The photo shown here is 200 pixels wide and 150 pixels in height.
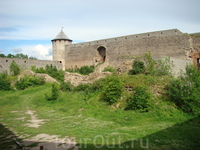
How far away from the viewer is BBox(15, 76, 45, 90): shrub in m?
15.9

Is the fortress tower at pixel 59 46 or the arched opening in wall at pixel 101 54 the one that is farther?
the fortress tower at pixel 59 46

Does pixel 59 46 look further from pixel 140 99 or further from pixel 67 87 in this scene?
pixel 140 99

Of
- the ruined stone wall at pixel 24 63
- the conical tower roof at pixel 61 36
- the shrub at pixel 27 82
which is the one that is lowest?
the shrub at pixel 27 82

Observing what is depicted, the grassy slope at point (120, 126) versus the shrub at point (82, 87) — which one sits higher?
the shrub at point (82, 87)

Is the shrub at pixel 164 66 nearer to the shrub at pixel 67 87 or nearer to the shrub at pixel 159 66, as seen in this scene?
the shrub at pixel 159 66

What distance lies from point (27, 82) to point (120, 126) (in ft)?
39.1

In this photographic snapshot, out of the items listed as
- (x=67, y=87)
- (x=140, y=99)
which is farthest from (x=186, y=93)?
(x=67, y=87)

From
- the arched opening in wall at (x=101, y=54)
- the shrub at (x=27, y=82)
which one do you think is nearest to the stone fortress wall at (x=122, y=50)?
the arched opening in wall at (x=101, y=54)

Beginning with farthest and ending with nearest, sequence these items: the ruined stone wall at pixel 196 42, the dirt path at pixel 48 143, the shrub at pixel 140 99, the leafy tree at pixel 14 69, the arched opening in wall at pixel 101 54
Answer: the arched opening in wall at pixel 101 54 → the leafy tree at pixel 14 69 → the ruined stone wall at pixel 196 42 → the shrub at pixel 140 99 → the dirt path at pixel 48 143

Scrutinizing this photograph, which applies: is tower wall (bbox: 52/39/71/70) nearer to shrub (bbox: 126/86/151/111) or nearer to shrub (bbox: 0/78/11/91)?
shrub (bbox: 0/78/11/91)

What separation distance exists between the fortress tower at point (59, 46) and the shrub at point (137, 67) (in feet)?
56.7

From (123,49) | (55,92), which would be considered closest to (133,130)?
(55,92)

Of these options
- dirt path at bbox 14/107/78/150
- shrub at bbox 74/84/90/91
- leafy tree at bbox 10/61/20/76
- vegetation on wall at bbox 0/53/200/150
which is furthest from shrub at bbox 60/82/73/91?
leafy tree at bbox 10/61/20/76

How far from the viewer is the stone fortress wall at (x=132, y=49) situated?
1780 cm
